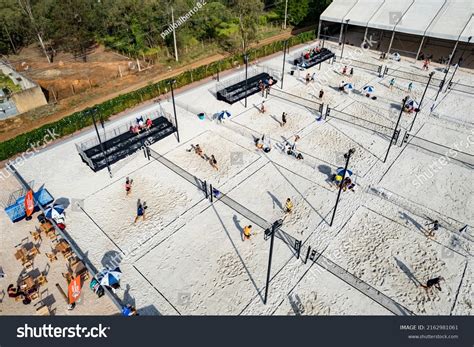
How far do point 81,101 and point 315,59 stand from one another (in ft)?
92.0

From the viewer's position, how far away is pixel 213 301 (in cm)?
1509

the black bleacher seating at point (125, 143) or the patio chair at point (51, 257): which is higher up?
the black bleacher seating at point (125, 143)

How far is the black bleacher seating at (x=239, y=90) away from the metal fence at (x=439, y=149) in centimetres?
1531

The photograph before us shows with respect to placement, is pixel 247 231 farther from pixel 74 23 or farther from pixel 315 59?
pixel 74 23

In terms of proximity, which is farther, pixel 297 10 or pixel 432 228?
pixel 297 10

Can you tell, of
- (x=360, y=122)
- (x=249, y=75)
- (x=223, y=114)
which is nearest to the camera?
(x=223, y=114)

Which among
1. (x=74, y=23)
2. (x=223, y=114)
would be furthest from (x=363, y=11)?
(x=74, y=23)

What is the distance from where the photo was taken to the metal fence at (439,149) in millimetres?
23625

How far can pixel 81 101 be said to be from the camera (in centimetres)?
3234

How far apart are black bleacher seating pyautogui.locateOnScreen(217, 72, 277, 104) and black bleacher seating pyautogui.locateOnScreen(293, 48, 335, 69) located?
527 cm

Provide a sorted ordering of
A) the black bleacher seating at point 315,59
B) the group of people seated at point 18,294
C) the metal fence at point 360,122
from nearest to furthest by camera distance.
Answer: the group of people seated at point 18,294, the metal fence at point 360,122, the black bleacher seating at point 315,59

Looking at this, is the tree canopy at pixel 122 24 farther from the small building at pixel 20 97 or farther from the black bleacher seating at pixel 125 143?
the black bleacher seating at pixel 125 143

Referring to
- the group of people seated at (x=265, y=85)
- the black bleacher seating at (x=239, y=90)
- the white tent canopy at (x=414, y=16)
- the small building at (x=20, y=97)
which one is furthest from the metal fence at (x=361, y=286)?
the white tent canopy at (x=414, y=16)
